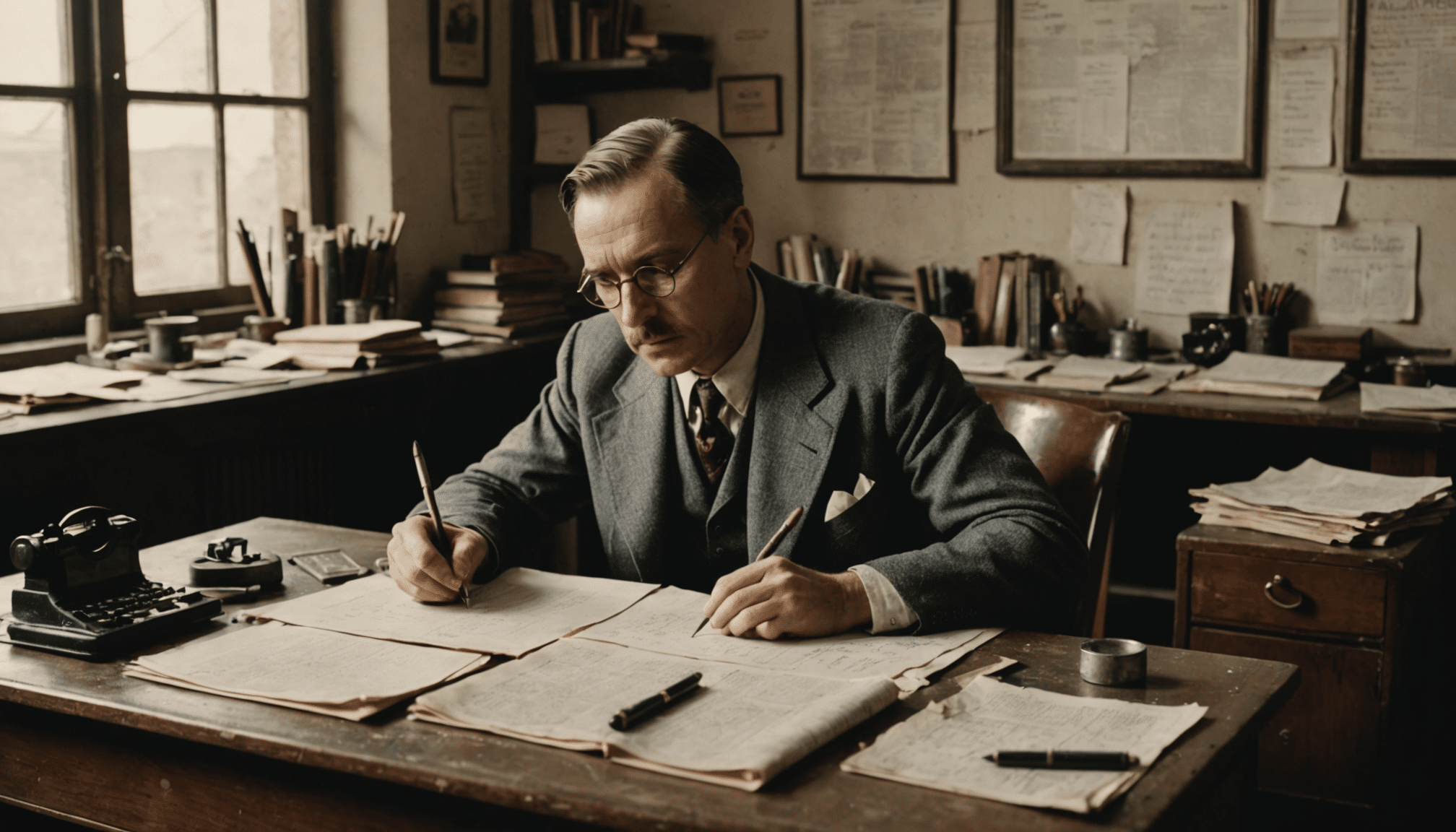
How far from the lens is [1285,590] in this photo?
265cm

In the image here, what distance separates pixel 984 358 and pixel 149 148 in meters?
2.19

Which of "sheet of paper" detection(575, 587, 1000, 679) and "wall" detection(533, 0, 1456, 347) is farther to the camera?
"wall" detection(533, 0, 1456, 347)

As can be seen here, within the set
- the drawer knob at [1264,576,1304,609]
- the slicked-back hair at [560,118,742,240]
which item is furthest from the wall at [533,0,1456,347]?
the slicked-back hair at [560,118,742,240]

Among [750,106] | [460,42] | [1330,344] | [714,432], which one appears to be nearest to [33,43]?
[460,42]

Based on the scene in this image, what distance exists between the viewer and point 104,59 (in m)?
3.25

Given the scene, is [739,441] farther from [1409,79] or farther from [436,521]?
[1409,79]

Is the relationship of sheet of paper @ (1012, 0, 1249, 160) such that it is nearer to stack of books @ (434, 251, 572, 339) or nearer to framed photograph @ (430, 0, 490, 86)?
stack of books @ (434, 251, 572, 339)

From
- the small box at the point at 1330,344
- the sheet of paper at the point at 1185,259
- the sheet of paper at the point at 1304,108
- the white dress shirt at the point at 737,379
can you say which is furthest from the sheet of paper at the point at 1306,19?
the white dress shirt at the point at 737,379

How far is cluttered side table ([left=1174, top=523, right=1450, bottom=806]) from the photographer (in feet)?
8.50

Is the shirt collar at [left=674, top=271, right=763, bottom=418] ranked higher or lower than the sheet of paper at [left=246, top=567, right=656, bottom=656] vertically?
higher

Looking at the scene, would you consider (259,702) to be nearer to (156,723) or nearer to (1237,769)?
(156,723)

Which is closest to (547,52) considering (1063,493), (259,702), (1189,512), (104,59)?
(104,59)

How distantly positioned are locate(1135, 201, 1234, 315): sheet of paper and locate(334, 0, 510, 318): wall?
2.02 meters

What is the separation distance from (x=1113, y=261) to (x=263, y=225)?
2.36m
